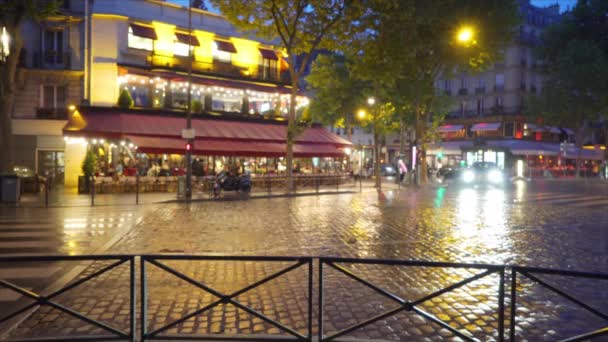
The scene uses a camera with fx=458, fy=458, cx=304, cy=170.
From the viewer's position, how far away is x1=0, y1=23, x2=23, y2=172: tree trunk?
58.6ft

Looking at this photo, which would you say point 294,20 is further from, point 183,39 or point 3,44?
point 3,44

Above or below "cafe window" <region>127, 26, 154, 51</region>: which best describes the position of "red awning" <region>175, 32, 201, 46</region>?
above

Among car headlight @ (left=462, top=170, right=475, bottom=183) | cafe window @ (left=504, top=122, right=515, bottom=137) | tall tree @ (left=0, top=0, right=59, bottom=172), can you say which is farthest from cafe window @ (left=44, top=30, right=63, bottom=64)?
cafe window @ (left=504, top=122, right=515, bottom=137)

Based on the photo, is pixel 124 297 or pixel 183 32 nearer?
pixel 124 297

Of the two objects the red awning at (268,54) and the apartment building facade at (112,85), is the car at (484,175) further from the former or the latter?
the red awning at (268,54)

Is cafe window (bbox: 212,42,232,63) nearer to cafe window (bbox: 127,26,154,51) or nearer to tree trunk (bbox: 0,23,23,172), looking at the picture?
cafe window (bbox: 127,26,154,51)

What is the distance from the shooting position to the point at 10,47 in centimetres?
1788

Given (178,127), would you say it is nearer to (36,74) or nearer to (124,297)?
(36,74)

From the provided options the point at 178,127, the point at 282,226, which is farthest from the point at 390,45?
the point at 282,226

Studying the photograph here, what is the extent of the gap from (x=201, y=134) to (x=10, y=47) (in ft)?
33.2

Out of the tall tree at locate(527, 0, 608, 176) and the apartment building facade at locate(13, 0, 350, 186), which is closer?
the apartment building facade at locate(13, 0, 350, 186)

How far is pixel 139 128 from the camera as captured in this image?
78.5 ft

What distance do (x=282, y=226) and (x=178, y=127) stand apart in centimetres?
1528

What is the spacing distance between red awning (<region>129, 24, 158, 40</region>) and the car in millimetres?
24676
